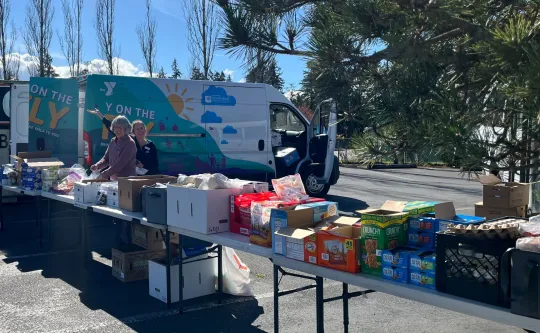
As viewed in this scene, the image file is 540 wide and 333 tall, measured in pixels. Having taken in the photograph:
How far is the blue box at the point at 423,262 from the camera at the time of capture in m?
2.83

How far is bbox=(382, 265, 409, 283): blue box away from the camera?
2.96 metres

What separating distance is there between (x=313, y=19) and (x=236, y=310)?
352cm

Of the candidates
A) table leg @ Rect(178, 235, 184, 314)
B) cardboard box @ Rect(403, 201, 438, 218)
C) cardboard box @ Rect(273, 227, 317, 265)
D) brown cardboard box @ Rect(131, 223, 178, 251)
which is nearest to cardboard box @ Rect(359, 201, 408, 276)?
cardboard box @ Rect(403, 201, 438, 218)

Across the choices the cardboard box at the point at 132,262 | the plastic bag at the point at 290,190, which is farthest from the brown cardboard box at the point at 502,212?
the cardboard box at the point at 132,262

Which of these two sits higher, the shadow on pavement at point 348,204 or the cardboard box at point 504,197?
the cardboard box at point 504,197

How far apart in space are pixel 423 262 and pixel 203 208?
198 centimetres

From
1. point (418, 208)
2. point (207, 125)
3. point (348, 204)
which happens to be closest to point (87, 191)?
point (418, 208)

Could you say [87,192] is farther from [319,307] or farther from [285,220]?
[319,307]

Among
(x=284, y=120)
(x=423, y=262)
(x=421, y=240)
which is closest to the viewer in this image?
(x=423, y=262)

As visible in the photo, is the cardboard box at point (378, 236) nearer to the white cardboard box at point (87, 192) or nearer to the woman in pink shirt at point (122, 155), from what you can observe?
the white cardboard box at point (87, 192)

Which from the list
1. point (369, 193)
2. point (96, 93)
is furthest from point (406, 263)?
point (369, 193)

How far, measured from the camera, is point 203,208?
432 cm

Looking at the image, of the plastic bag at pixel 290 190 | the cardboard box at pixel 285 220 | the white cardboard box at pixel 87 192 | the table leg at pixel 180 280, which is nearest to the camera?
the cardboard box at pixel 285 220

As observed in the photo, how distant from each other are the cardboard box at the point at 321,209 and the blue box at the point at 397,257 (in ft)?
2.87
